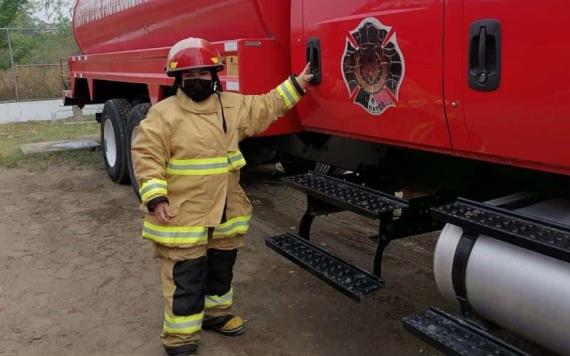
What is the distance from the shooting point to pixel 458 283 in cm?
216

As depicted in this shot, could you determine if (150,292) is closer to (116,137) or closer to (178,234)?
(178,234)

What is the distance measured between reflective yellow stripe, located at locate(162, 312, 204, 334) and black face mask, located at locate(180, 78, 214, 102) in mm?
1107

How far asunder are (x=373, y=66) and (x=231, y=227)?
1.13 meters

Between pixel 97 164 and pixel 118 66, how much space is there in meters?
2.27

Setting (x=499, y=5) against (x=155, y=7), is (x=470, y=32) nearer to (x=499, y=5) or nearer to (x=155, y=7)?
(x=499, y=5)

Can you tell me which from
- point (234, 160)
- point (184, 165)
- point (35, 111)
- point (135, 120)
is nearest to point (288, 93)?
point (234, 160)

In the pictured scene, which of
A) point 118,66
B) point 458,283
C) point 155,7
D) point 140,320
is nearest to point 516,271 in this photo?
point 458,283

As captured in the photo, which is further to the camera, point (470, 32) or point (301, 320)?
point (301, 320)

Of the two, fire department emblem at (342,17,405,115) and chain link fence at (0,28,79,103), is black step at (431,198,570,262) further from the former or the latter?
chain link fence at (0,28,79,103)

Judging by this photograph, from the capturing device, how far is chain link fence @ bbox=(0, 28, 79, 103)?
15633mm

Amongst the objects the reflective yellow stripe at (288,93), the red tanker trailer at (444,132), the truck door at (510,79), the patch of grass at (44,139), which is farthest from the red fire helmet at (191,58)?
the patch of grass at (44,139)

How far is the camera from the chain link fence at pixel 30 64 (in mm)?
15633

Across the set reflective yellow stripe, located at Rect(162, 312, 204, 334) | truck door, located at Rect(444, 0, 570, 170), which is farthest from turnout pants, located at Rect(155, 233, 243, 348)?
truck door, located at Rect(444, 0, 570, 170)

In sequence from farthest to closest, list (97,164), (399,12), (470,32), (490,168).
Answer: (97,164), (490,168), (399,12), (470,32)
